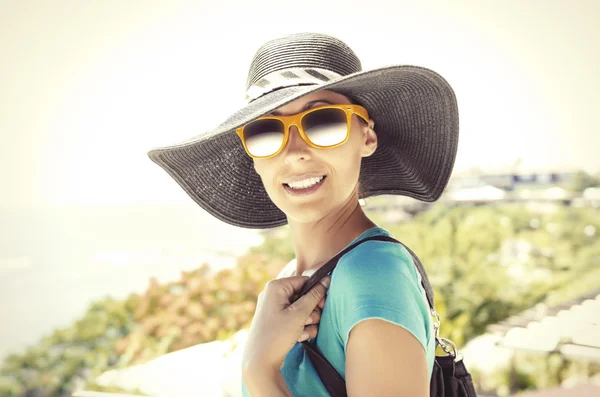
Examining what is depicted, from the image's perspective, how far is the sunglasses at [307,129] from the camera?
1.14 m

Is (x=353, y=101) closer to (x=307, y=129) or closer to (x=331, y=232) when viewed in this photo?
(x=307, y=129)

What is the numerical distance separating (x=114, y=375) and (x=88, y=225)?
5.03 ft

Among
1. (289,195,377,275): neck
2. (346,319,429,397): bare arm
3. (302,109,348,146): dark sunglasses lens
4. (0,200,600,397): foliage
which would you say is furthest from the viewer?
(0,200,600,397): foliage

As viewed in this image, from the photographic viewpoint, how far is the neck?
1.27m

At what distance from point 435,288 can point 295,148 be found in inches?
150

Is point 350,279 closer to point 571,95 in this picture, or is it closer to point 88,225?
point 571,95

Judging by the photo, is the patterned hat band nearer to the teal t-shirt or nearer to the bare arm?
the teal t-shirt

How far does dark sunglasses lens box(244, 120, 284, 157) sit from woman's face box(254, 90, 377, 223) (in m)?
0.02

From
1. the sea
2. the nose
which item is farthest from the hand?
the sea

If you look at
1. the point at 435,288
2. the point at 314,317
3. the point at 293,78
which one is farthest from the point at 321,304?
the point at 435,288

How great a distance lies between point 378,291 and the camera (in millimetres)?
937

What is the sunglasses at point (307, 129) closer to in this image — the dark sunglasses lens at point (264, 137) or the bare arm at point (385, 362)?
the dark sunglasses lens at point (264, 137)

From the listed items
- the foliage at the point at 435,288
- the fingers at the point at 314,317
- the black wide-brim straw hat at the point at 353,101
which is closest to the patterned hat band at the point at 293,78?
the black wide-brim straw hat at the point at 353,101

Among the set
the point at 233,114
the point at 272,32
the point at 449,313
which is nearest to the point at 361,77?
the point at 233,114
